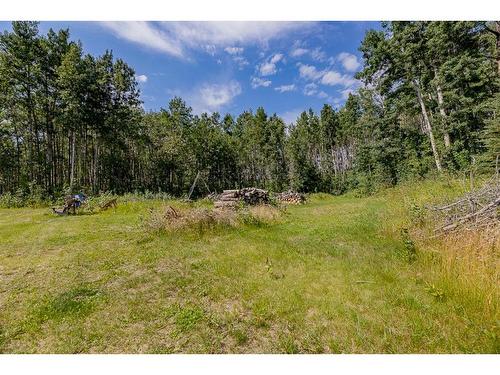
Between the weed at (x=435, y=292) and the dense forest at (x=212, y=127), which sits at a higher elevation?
the dense forest at (x=212, y=127)

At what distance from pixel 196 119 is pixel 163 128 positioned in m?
8.47

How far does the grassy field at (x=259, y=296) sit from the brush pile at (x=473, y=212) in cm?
55

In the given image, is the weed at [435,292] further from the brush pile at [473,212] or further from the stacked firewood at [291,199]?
the stacked firewood at [291,199]

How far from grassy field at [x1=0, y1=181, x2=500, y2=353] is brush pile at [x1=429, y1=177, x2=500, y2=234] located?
1.82 feet

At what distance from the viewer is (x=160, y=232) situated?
27.3ft

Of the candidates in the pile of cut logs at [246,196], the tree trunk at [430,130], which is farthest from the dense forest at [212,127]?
the pile of cut logs at [246,196]

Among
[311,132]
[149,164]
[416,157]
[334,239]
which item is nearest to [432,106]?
[416,157]

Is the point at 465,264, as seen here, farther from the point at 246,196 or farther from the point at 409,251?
the point at 246,196

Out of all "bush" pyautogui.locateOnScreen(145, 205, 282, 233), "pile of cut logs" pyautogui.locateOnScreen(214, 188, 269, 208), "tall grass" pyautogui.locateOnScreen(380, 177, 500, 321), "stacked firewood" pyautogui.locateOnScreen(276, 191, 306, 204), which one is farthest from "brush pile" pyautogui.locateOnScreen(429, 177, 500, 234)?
"stacked firewood" pyautogui.locateOnScreen(276, 191, 306, 204)

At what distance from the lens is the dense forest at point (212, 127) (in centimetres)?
1933

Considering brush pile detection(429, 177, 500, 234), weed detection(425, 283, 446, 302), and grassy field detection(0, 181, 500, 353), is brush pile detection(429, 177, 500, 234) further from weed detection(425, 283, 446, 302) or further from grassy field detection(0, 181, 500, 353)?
weed detection(425, 283, 446, 302)

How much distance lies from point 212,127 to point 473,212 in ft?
146

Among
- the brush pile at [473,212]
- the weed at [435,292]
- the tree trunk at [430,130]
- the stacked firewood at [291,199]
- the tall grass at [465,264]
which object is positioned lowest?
the weed at [435,292]

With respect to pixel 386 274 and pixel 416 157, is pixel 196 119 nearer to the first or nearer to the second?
pixel 416 157
